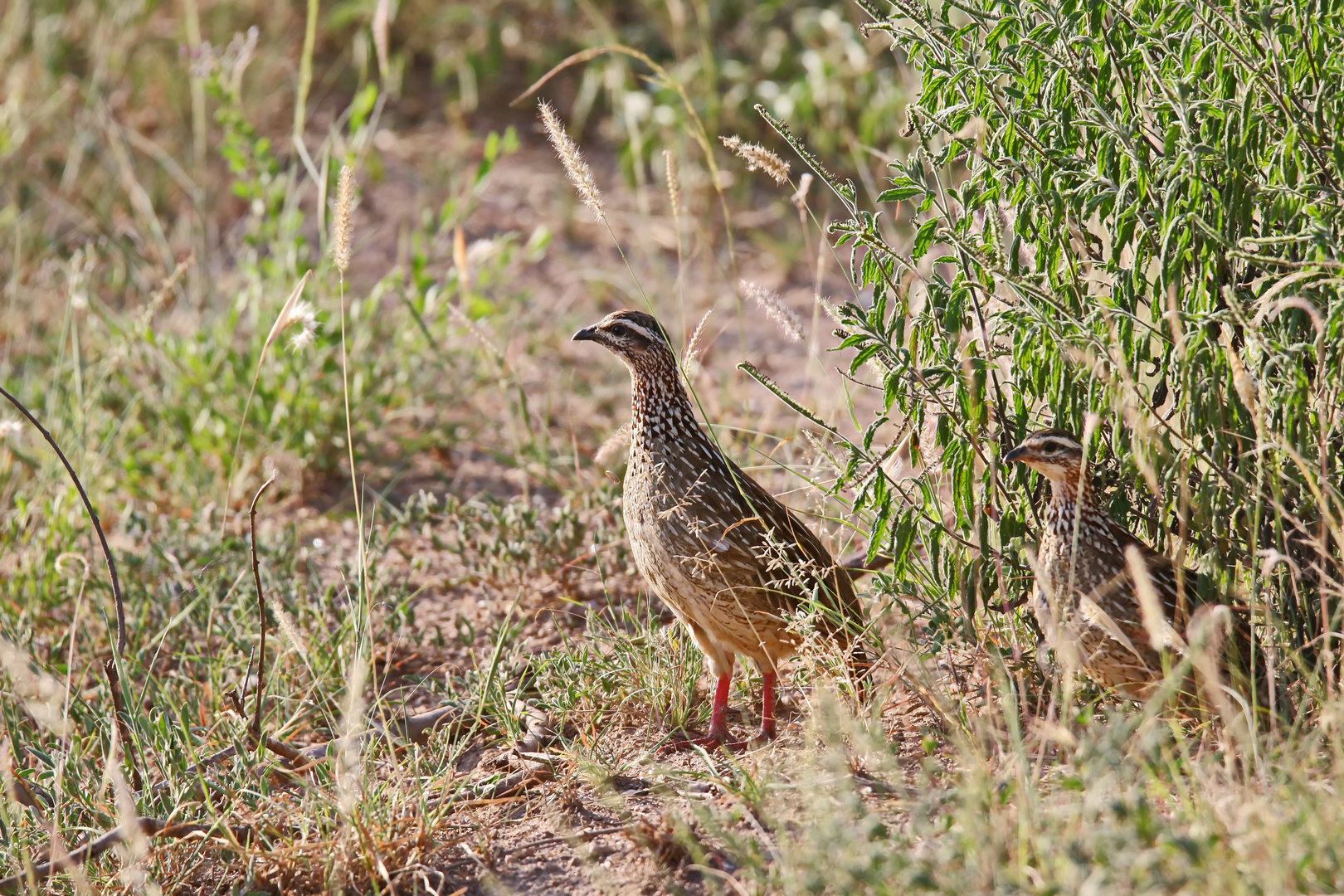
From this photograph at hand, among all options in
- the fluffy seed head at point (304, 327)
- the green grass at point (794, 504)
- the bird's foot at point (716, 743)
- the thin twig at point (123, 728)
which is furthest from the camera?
the bird's foot at point (716, 743)

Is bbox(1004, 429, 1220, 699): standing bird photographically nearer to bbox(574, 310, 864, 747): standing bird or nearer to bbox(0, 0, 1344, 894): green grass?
bbox(0, 0, 1344, 894): green grass

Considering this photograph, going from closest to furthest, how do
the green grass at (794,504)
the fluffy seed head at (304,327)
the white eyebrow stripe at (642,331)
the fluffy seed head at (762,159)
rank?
the green grass at (794,504) → the fluffy seed head at (304,327) → the fluffy seed head at (762,159) → the white eyebrow stripe at (642,331)

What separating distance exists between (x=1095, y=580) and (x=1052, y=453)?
0.46m

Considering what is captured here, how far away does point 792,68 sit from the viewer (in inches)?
369

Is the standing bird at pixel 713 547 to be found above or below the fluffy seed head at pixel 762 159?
below

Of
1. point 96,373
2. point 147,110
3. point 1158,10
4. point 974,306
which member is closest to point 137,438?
point 96,373

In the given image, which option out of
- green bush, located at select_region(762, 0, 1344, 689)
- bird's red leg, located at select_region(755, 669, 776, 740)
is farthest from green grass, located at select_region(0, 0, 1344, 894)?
bird's red leg, located at select_region(755, 669, 776, 740)

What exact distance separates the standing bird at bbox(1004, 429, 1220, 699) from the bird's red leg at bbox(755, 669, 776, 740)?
1058mm

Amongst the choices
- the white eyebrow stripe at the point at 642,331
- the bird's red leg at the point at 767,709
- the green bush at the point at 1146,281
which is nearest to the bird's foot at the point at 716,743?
the bird's red leg at the point at 767,709

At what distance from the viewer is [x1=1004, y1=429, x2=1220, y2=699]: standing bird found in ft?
13.1

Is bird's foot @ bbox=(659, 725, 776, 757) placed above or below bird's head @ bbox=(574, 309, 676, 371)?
below

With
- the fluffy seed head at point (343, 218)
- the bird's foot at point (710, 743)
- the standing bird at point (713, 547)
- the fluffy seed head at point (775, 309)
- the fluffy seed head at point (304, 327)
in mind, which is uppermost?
the fluffy seed head at point (343, 218)

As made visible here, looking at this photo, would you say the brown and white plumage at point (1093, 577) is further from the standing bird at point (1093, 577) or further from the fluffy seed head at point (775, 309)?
the fluffy seed head at point (775, 309)

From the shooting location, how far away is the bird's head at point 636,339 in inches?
199
